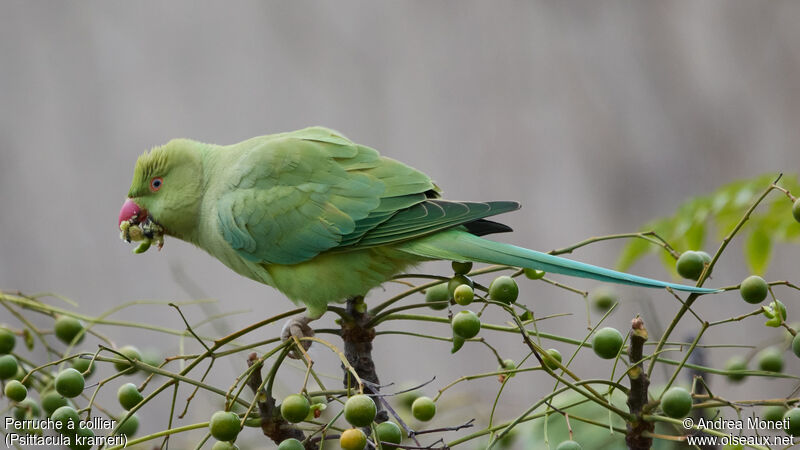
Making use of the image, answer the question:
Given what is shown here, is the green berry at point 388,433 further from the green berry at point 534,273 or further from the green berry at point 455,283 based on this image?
the green berry at point 534,273

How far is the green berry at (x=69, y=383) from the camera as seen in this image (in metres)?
1.16

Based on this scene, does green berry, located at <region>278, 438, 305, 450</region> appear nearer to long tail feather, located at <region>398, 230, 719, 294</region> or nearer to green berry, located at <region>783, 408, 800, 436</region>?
long tail feather, located at <region>398, 230, 719, 294</region>

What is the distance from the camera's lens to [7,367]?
1320 millimetres

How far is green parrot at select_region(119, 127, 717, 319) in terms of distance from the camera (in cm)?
163

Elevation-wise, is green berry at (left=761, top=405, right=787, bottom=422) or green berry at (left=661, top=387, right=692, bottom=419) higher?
green berry at (left=661, top=387, right=692, bottom=419)

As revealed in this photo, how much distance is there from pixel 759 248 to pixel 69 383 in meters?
1.52

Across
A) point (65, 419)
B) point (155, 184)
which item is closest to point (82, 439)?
point (65, 419)

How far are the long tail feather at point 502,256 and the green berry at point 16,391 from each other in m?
0.78

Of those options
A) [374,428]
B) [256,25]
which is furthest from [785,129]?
[374,428]

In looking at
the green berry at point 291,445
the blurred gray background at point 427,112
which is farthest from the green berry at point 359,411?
the blurred gray background at point 427,112

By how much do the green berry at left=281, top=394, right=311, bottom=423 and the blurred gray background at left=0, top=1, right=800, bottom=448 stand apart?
9.39ft

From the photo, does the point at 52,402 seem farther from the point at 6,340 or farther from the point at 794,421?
the point at 794,421

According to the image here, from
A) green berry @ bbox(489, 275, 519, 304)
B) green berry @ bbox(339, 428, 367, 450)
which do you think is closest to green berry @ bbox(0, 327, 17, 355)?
green berry @ bbox(339, 428, 367, 450)

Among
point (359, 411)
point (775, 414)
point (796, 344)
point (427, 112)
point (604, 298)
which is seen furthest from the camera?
point (427, 112)
